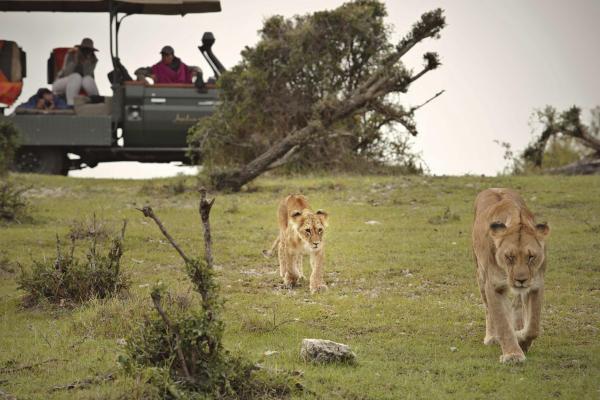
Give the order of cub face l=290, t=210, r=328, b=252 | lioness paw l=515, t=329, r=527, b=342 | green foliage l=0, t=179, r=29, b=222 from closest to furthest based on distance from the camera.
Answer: lioness paw l=515, t=329, r=527, b=342 → cub face l=290, t=210, r=328, b=252 → green foliage l=0, t=179, r=29, b=222

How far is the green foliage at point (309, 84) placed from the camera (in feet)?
75.7

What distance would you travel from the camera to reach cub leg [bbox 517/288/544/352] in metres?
8.38

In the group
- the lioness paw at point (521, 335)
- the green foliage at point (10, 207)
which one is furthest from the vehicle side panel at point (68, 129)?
the lioness paw at point (521, 335)

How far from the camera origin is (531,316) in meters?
8.45

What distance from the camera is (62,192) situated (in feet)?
67.5

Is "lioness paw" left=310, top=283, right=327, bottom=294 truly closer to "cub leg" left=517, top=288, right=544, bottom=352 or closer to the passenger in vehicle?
"cub leg" left=517, top=288, right=544, bottom=352

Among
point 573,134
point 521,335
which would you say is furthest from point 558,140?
point 521,335

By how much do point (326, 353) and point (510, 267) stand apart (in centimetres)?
160

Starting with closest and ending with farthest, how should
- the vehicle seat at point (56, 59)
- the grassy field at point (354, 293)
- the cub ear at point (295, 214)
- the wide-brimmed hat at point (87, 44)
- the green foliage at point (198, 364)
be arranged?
the green foliage at point (198, 364), the grassy field at point (354, 293), the cub ear at point (295, 214), the wide-brimmed hat at point (87, 44), the vehicle seat at point (56, 59)

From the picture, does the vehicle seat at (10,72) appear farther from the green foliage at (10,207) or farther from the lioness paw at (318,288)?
the lioness paw at (318,288)

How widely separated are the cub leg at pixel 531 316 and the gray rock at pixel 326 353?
1426mm

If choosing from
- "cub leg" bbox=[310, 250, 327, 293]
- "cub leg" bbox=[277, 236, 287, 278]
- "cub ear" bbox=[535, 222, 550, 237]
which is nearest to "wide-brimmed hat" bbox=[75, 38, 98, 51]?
"cub leg" bbox=[277, 236, 287, 278]

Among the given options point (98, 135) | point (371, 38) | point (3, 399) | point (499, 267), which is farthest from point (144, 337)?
point (371, 38)

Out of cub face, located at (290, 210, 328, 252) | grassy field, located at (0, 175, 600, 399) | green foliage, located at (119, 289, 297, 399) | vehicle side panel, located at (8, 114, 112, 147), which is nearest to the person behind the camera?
green foliage, located at (119, 289, 297, 399)
